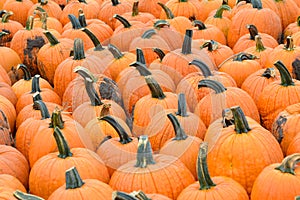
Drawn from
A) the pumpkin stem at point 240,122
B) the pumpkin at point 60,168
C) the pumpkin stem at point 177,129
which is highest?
the pumpkin stem at point 240,122

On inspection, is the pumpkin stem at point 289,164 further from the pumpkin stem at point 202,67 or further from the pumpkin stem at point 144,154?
the pumpkin stem at point 202,67

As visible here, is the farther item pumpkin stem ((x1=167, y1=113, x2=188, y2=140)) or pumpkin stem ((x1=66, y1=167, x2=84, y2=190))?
pumpkin stem ((x1=167, y1=113, x2=188, y2=140))

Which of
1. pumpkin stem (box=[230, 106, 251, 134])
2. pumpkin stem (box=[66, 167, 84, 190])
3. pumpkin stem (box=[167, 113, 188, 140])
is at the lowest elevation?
pumpkin stem (box=[66, 167, 84, 190])

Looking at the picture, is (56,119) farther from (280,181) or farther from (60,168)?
(280,181)

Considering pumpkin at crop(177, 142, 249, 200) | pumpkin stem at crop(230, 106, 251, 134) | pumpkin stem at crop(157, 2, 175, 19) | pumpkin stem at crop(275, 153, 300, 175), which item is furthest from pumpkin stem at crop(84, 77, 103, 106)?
pumpkin stem at crop(157, 2, 175, 19)

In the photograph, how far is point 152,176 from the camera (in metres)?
3.26

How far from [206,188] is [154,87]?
1243mm

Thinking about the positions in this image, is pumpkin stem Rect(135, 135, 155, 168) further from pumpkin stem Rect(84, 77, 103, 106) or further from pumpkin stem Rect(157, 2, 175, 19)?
pumpkin stem Rect(157, 2, 175, 19)

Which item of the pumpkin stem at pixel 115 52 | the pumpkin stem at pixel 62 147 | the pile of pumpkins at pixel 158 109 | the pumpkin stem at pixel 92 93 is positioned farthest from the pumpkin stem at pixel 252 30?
the pumpkin stem at pixel 62 147

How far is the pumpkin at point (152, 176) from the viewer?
325 cm

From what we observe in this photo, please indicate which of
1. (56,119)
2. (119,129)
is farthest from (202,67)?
(56,119)

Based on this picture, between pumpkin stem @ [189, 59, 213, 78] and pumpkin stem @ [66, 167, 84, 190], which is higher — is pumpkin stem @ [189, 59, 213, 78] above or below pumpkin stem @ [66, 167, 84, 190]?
above

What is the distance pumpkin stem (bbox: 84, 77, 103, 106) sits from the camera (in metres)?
4.19

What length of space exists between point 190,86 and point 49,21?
2.79 m
